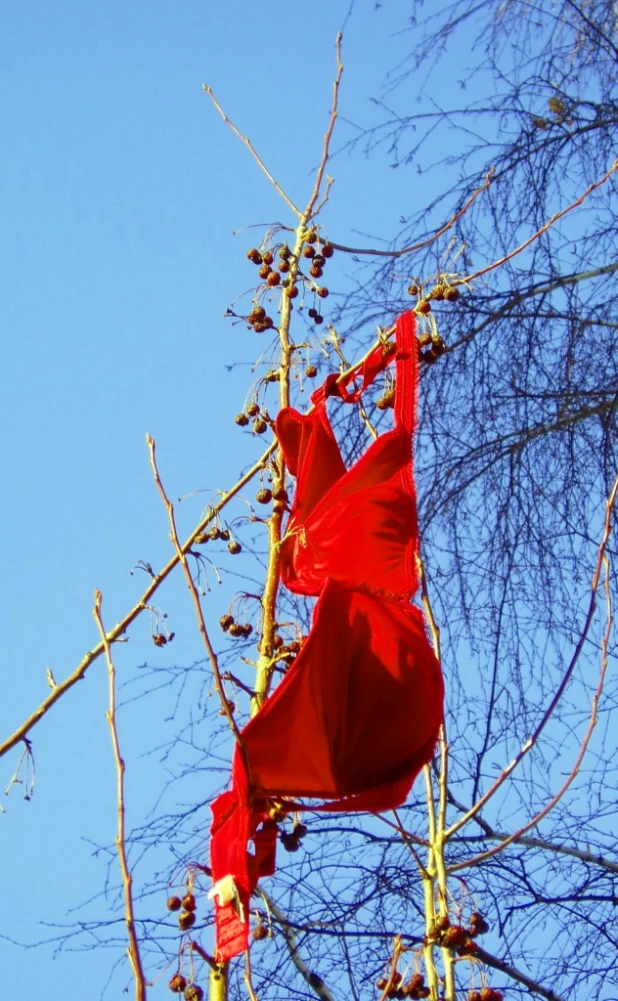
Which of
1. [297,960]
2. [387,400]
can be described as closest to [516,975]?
[297,960]

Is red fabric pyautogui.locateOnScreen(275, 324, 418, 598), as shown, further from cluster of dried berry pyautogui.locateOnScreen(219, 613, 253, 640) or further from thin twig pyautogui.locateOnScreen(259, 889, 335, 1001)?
thin twig pyautogui.locateOnScreen(259, 889, 335, 1001)

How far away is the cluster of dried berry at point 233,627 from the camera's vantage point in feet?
6.98

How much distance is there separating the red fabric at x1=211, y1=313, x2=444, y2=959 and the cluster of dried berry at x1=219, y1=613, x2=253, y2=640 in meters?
0.11

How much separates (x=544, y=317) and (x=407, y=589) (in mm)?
1357

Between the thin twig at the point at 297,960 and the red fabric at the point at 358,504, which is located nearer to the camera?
the red fabric at the point at 358,504

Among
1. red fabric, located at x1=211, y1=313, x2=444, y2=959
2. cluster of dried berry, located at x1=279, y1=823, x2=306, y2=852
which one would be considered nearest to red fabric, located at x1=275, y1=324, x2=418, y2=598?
red fabric, located at x1=211, y1=313, x2=444, y2=959

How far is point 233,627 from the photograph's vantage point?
6.96 feet

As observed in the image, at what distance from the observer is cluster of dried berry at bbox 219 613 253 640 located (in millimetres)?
2127

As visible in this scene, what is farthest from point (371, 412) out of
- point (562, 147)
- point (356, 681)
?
point (356, 681)

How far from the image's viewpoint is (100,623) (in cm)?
168

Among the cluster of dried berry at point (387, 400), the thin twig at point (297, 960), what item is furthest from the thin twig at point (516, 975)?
the cluster of dried berry at point (387, 400)

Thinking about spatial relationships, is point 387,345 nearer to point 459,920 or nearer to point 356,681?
point 356,681

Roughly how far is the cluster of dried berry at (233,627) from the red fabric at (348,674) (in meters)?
0.11

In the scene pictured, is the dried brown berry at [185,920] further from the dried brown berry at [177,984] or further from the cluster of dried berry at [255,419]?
the cluster of dried berry at [255,419]
